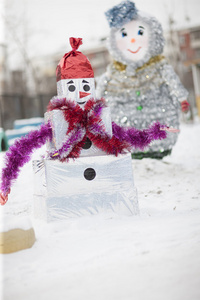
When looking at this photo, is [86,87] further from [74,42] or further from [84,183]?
[84,183]

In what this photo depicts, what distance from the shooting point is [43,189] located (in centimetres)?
376

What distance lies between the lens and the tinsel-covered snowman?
6.22 metres

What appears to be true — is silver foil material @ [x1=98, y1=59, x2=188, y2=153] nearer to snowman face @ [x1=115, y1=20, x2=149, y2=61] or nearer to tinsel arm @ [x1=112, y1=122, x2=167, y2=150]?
snowman face @ [x1=115, y1=20, x2=149, y2=61]

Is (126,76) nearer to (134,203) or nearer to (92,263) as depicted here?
(134,203)

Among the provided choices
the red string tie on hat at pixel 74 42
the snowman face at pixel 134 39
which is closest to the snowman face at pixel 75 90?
the red string tie on hat at pixel 74 42

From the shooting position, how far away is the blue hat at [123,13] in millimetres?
6164

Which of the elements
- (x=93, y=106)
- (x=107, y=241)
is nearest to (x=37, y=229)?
(x=107, y=241)

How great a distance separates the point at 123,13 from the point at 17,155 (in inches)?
139

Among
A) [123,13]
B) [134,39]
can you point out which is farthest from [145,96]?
[123,13]

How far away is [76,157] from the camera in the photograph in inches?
145

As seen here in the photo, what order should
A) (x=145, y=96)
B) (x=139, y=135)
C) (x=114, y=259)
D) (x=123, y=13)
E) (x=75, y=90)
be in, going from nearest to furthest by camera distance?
(x=114, y=259) < (x=75, y=90) < (x=139, y=135) < (x=123, y=13) < (x=145, y=96)

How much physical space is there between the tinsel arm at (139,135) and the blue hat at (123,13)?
108 inches

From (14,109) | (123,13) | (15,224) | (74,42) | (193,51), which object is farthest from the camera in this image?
(193,51)

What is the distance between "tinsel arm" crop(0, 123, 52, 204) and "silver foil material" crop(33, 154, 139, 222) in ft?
0.63
